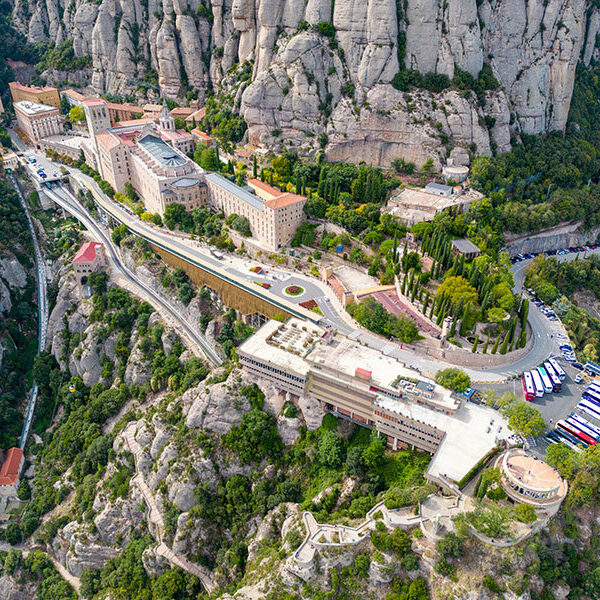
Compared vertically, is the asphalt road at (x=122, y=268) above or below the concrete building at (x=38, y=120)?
below

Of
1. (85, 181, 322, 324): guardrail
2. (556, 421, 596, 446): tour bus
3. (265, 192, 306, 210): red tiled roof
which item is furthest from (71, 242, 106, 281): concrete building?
(556, 421, 596, 446): tour bus

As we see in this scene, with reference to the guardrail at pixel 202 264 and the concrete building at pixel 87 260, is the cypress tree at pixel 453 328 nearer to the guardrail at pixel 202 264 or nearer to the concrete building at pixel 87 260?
the guardrail at pixel 202 264

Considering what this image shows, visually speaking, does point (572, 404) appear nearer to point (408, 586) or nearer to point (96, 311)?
point (408, 586)

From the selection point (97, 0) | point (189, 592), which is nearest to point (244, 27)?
point (97, 0)

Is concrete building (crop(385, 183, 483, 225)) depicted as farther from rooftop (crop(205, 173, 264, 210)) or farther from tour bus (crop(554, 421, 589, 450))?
tour bus (crop(554, 421, 589, 450))

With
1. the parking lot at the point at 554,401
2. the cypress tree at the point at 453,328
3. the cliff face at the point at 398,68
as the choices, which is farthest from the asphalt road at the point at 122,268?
the parking lot at the point at 554,401

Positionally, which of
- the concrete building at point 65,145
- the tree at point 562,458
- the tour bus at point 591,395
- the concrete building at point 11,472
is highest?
the concrete building at point 65,145

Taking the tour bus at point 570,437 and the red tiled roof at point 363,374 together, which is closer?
the tour bus at point 570,437

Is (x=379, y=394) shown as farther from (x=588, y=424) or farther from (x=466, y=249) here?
(x=466, y=249)
